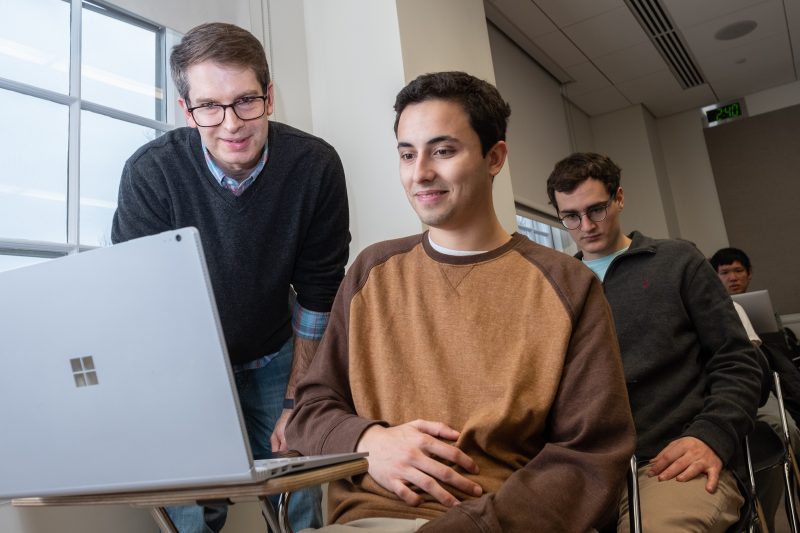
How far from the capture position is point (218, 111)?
148 centimetres

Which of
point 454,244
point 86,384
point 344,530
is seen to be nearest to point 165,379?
point 86,384

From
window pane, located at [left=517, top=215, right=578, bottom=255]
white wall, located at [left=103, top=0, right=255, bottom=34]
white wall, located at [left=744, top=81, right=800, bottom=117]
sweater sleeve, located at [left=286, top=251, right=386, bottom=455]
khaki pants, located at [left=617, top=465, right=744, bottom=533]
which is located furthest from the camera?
white wall, located at [left=744, top=81, right=800, bottom=117]

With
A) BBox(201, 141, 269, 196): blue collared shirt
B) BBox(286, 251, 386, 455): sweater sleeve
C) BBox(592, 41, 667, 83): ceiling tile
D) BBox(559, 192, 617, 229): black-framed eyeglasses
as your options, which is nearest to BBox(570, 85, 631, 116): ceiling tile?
BBox(592, 41, 667, 83): ceiling tile

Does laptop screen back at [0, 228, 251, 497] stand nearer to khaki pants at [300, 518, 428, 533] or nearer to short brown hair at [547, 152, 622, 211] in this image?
khaki pants at [300, 518, 428, 533]

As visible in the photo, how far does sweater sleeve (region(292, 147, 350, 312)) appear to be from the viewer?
1.65 m

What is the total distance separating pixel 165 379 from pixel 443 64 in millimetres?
2227

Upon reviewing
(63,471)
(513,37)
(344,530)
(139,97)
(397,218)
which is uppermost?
(513,37)

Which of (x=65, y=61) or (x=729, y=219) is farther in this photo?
(x=729, y=219)

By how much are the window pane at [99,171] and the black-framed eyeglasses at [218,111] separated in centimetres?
55

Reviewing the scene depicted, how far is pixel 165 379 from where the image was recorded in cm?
75

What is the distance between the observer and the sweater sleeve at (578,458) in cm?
95

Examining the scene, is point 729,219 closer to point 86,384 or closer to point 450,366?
point 450,366

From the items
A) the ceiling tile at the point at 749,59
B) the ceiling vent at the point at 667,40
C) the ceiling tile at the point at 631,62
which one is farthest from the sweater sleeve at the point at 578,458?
the ceiling tile at the point at 749,59

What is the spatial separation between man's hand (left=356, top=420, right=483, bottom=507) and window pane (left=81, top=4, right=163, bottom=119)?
4.67ft
